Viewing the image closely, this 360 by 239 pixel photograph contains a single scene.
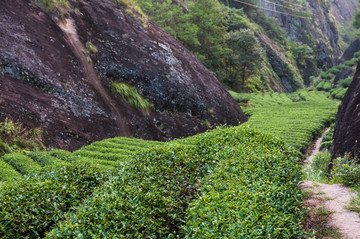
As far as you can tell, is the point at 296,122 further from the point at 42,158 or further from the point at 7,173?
the point at 7,173

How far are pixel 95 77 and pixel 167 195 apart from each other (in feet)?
29.4

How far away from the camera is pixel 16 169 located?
745 cm

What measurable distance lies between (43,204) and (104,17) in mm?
12585

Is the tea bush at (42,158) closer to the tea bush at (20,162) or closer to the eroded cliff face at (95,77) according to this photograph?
the tea bush at (20,162)

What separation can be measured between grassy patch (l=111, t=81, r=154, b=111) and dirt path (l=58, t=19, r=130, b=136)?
0.66 meters

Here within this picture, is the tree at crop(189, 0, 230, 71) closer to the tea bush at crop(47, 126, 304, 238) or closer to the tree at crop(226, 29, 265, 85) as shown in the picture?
the tree at crop(226, 29, 265, 85)

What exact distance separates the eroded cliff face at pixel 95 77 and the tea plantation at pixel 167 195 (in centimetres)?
266

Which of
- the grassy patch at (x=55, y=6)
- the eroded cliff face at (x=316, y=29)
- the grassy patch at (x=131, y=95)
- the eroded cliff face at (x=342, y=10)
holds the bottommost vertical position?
the grassy patch at (x=131, y=95)

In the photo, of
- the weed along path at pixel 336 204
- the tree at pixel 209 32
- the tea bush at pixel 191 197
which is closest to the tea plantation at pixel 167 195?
the tea bush at pixel 191 197

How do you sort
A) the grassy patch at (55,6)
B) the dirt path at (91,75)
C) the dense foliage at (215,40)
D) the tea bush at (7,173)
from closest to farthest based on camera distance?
1. the tea bush at (7,173)
2. the dirt path at (91,75)
3. the grassy patch at (55,6)
4. the dense foliage at (215,40)

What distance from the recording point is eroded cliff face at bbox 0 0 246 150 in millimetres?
10164

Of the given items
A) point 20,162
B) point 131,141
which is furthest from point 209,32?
point 20,162

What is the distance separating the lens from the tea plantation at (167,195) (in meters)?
4.36

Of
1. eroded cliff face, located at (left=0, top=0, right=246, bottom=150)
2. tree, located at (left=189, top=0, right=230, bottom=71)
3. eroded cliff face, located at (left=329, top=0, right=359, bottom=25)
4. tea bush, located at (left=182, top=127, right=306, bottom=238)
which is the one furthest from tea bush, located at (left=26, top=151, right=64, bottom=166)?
eroded cliff face, located at (left=329, top=0, right=359, bottom=25)
